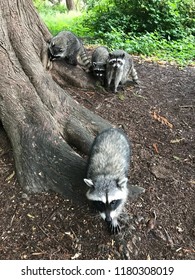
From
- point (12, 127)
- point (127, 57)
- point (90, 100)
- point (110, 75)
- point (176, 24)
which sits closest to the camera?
point (12, 127)

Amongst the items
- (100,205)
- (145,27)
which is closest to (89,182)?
(100,205)

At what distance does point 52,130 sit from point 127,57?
2.62m

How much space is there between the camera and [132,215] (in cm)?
295

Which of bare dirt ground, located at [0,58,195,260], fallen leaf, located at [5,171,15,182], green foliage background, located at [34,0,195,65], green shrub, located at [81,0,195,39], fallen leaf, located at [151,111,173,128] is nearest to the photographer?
bare dirt ground, located at [0,58,195,260]

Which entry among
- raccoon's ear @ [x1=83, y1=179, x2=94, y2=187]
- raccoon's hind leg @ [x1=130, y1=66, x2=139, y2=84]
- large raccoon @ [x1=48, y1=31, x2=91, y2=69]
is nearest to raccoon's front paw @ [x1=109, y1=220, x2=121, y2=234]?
raccoon's ear @ [x1=83, y1=179, x2=94, y2=187]

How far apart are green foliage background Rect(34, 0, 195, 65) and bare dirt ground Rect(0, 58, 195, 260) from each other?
4.22 m

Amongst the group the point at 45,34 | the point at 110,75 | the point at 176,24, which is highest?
the point at 45,34

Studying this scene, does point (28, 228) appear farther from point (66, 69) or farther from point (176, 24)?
point (176, 24)

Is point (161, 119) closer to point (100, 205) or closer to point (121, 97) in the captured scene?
point (121, 97)

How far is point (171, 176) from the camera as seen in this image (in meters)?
3.46

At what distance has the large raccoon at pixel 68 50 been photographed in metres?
4.78

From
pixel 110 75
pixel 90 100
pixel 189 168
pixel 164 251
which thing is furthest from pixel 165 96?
pixel 164 251

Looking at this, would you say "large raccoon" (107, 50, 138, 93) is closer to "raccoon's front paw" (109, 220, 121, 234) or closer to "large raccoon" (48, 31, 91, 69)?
"large raccoon" (48, 31, 91, 69)

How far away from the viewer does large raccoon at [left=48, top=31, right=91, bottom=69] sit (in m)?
4.78
